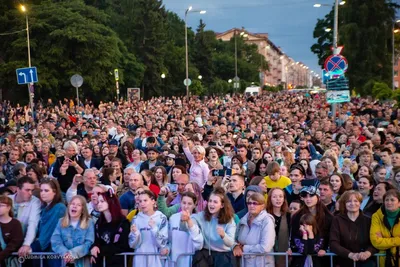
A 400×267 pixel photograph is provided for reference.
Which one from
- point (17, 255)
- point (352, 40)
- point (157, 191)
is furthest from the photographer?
point (352, 40)

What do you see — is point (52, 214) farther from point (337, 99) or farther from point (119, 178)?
point (337, 99)

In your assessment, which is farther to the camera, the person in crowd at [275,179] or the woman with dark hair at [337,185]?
the person in crowd at [275,179]

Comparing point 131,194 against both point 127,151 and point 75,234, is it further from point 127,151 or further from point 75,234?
point 127,151

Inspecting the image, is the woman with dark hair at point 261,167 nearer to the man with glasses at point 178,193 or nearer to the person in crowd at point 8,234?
the man with glasses at point 178,193

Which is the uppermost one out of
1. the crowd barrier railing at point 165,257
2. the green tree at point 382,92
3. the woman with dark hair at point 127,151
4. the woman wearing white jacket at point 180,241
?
the green tree at point 382,92

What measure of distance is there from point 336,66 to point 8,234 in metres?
13.7

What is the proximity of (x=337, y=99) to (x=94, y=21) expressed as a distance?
3613 centimetres

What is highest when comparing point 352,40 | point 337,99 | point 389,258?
point 352,40

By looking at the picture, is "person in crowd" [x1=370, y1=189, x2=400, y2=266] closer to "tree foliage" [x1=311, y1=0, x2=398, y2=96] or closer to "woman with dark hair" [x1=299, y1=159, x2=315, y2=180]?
"woman with dark hair" [x1=299, y1=159, x2=315, y2=180]

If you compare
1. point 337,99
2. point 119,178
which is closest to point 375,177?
point 119,178

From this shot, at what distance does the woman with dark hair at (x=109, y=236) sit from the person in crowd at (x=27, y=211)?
871mm

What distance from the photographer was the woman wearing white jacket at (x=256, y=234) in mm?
6301

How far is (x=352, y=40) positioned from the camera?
52.5m

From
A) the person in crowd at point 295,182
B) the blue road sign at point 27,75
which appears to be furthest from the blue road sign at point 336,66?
the blue road sign at point 27,75
